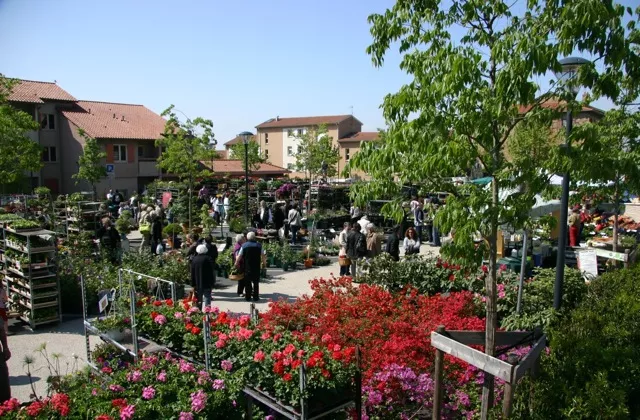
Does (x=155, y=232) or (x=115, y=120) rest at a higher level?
(x=115, y=120)

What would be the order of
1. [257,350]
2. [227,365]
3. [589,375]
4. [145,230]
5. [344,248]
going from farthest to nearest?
[145,230] → [344,248] → [257,350] → [227,365] → [589,375]

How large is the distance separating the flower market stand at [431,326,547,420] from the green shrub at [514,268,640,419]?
0.18 m

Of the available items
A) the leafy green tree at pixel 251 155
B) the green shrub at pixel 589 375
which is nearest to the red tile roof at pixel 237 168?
the leafy green tree at pixel 251 155

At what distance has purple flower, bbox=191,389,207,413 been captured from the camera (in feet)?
14.0

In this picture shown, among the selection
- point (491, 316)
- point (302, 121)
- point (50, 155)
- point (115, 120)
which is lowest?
point (491, 316)

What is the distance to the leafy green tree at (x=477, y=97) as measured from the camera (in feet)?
13.2

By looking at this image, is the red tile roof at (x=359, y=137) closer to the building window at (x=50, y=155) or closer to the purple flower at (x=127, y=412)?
the building window at (x=50, y=155)

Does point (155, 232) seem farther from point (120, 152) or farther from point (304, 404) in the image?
point (120, 152)

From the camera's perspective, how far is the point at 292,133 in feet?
246

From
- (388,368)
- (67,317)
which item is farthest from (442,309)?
(67,317)

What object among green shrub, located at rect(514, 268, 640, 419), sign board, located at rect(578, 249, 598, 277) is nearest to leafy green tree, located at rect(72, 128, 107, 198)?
sign board, located at rect(578, 249, 598, 277)

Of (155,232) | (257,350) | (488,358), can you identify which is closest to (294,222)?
(155,232)

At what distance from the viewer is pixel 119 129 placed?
135 ft

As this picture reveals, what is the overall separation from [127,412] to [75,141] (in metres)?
39.6
